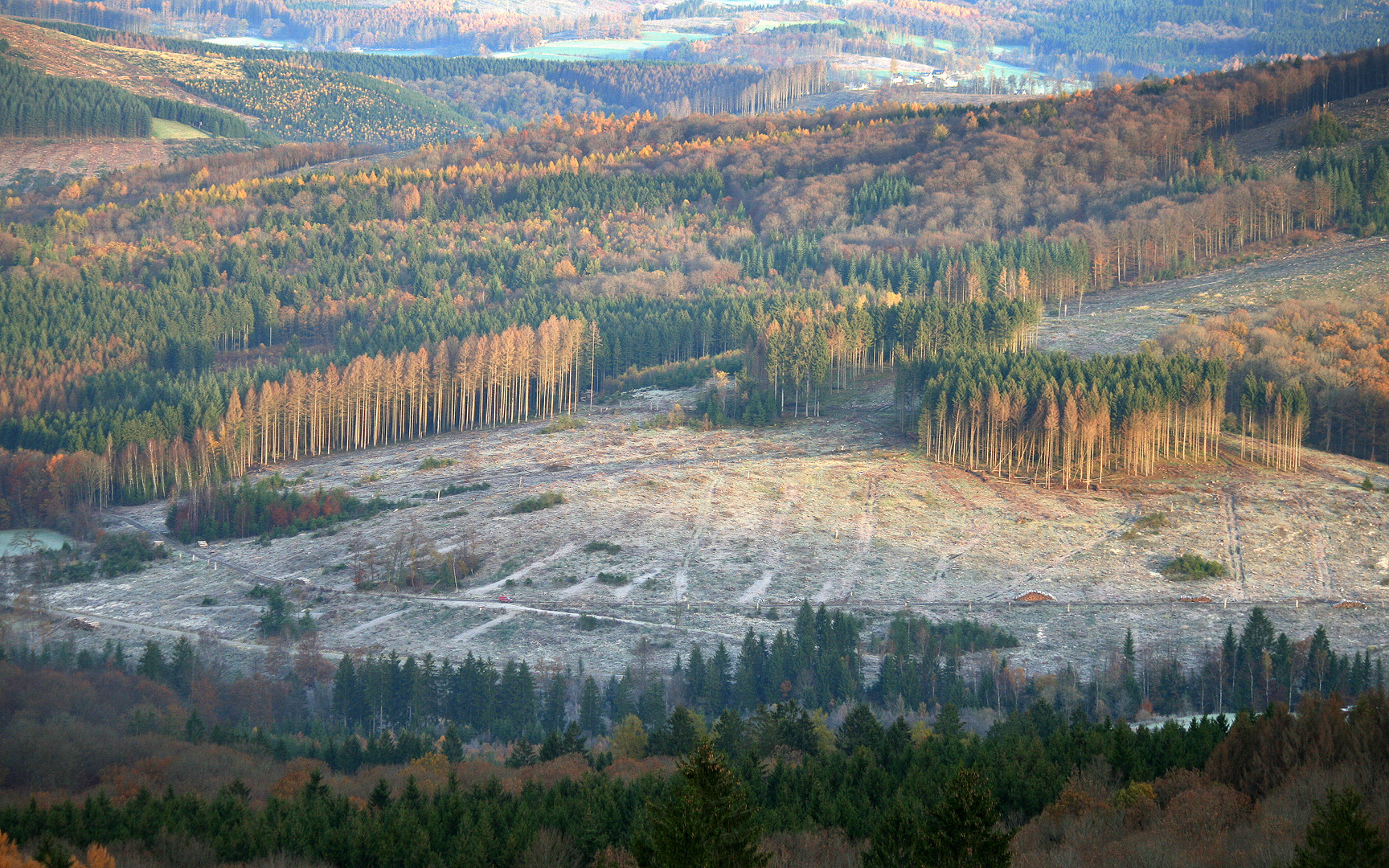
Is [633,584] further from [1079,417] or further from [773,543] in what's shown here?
[1079,417]

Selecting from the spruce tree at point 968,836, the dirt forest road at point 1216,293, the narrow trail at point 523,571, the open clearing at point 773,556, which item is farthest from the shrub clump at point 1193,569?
the spruce tree at point 968,836

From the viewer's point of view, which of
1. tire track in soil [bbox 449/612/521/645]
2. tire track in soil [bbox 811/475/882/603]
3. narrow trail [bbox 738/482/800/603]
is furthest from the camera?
narrow trail [bbox 738/482/800/603]

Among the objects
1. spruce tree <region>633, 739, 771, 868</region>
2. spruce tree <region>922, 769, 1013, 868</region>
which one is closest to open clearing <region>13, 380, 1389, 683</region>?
spruce tree <region>922, 769, 1013, 868</region>

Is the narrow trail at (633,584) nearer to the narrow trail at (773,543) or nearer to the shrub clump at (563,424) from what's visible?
the narrow trail at (773,543)

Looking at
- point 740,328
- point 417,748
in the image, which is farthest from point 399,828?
point 740,328

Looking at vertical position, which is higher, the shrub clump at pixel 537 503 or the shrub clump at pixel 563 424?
the shrub clump at pixel 563 424

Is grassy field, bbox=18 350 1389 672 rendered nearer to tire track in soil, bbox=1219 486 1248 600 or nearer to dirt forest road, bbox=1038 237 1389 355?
tire track in soil, bbox=1219 486 1248 600
